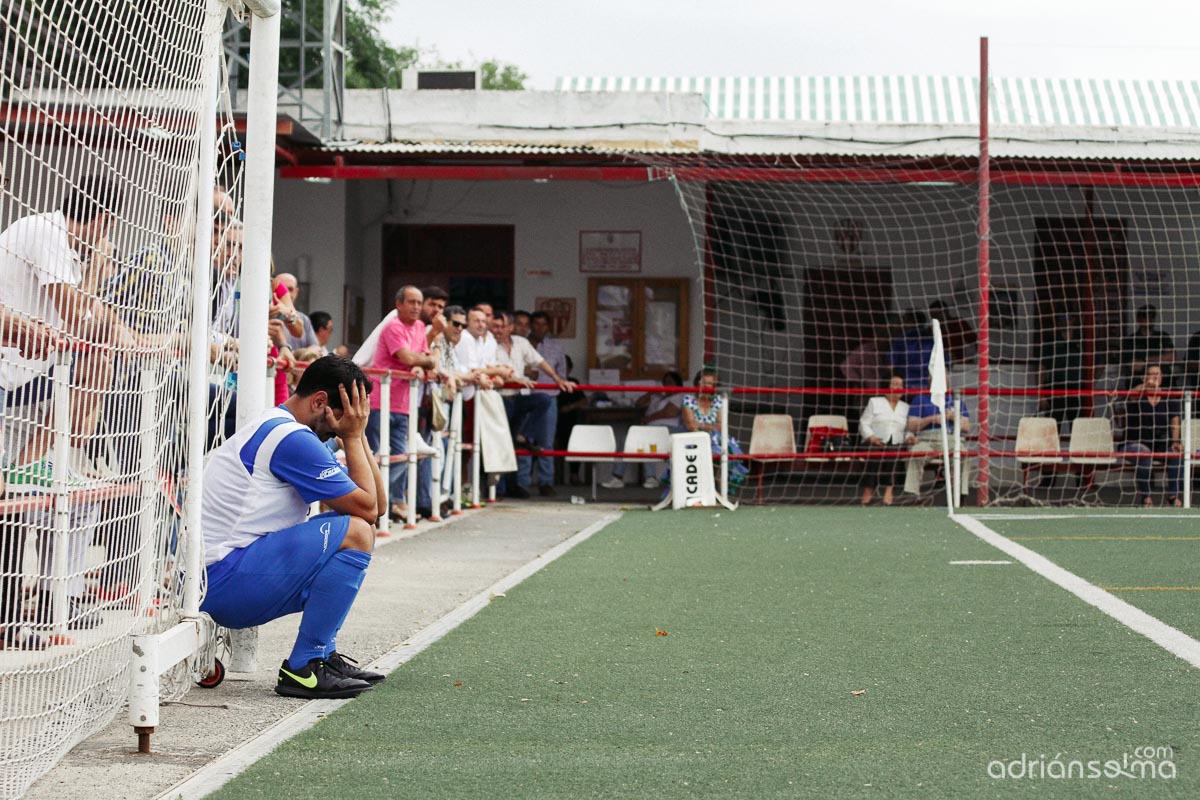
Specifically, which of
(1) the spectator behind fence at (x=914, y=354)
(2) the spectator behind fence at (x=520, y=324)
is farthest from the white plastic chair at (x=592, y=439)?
(1) the spectator behind fence at (x=914, y=354)

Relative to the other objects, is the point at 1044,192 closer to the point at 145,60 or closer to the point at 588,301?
the point at 588,301

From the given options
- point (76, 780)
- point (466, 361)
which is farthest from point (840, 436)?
point (76, 780)

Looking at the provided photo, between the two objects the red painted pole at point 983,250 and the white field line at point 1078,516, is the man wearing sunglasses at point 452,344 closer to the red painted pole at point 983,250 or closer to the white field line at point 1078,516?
Result: the white field line at point 1078,516

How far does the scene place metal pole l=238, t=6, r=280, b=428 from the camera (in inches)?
218

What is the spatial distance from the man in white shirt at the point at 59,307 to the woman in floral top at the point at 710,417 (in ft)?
33.7

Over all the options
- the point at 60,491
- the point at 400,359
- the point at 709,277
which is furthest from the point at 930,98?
the point at 60,491

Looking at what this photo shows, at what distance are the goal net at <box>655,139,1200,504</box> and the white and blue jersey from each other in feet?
36.0

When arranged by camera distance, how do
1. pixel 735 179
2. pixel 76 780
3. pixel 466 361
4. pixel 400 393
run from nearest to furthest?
pixel 76 780 < pixel 400 393 < pixel 466 361 < pixel 735 179

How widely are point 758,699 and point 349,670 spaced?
142 centimetres

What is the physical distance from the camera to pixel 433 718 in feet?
15.2

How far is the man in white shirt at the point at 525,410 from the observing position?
14961 millimetres

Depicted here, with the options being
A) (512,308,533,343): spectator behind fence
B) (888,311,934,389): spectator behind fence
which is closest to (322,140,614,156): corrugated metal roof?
(512,308,533,343): spectator behind fence

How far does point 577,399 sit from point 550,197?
255 centimetres

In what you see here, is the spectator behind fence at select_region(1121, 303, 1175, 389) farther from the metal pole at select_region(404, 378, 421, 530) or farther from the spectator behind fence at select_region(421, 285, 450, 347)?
the metal pole at select_region(404, 378, 421, 530)
